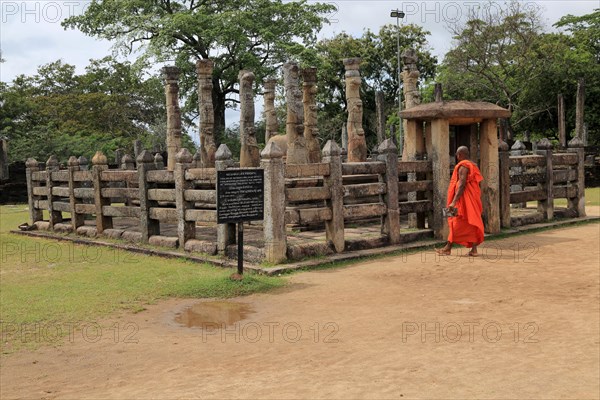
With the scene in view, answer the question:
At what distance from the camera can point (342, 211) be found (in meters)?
10.2

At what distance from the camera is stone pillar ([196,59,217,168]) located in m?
17.0

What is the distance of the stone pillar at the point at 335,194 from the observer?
10.1m

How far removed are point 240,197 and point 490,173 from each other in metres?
5.28

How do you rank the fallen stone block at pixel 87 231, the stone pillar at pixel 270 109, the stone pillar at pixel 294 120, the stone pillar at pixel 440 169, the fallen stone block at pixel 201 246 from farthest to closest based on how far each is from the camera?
the stone pillar at pixel 270 109, the stone pillar at pixel 294 120, the fallen stone block at pixel 87 231, the stone pillar at pixel 440 169, the fallen stone block at pixel 201 246

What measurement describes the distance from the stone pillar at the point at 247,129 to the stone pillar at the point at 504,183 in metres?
5.32

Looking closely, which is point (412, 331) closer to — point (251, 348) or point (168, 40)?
point (251, 348)

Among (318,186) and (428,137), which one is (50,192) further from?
(428,137)

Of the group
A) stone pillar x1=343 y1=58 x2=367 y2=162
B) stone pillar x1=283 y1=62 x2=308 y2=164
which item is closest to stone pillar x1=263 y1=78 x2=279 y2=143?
stone pillar x1=343 y1=58 x2=367 y2=162

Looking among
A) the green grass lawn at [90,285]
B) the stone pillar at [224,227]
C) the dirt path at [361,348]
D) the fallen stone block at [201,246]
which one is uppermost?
the stone pillar at [224,227]

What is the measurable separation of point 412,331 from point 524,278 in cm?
284

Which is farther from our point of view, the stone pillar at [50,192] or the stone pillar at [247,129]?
the stone pillar at [247,129]

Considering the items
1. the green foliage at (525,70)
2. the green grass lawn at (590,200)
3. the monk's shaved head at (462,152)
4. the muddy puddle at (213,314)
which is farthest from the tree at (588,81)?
the muddy puddle at (213,314)

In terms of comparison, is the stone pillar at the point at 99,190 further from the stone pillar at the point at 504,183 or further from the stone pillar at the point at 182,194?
the stone pillar at the point at 504,183

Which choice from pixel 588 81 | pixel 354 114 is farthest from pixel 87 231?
pixel 588 81
